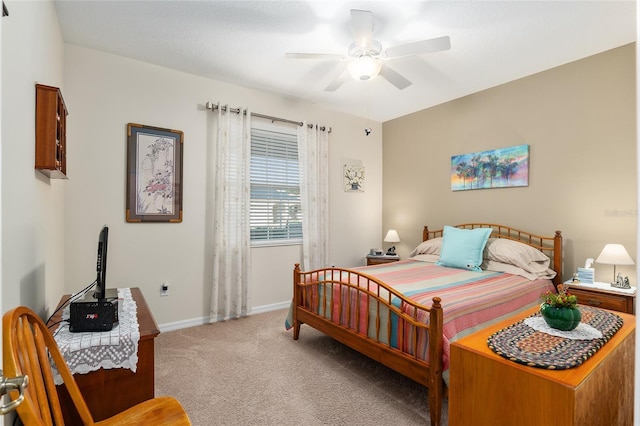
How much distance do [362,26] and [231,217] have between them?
237 cm

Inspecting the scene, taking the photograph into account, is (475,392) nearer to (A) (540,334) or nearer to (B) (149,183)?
(A) (540,334)

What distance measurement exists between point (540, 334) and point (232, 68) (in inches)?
132

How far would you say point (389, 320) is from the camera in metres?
2.26

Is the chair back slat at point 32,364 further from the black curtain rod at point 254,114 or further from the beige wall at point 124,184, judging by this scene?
the black curtain rod at point 254,114

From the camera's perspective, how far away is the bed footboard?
1896mm

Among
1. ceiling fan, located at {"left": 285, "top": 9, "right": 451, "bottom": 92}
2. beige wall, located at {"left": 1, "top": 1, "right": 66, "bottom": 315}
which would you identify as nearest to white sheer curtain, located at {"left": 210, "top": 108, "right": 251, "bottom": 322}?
ceiling fan, located at {"left": 285, "top": 9, "right": 451, "bottom": 92}

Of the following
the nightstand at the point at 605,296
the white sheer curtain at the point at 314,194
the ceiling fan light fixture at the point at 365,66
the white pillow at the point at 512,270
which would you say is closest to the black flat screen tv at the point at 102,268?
the ceiling fan light fixture at the point at 365,66

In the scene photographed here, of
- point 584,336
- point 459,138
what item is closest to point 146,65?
point 459,138

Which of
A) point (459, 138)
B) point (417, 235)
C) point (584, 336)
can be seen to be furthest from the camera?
point (417, 235)

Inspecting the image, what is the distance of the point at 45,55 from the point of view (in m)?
1.99

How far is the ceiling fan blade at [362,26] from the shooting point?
2139 millimetres

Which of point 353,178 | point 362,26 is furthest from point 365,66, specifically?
point 353,178

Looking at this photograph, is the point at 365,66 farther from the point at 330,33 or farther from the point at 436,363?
the point at 436,363

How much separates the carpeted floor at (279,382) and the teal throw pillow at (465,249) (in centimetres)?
142
